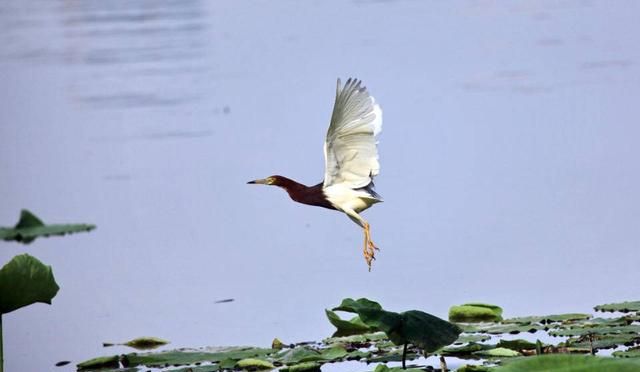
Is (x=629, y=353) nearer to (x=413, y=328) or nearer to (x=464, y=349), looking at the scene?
(x=464, y=349)

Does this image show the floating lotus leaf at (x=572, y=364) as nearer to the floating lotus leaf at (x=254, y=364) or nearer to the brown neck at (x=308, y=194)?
the floating lotus leaf at (x=254, y=364)

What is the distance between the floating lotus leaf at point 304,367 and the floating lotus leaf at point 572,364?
1579 mm

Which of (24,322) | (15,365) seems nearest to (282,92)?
(24,322)

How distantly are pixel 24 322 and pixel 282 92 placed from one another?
5.66 meters

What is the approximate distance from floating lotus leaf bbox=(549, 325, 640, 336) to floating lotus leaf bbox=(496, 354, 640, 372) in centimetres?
159

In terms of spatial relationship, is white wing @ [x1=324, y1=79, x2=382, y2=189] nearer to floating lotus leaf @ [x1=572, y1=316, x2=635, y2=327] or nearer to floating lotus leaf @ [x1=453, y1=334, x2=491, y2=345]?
floating lotus leaf @ [x1=453, y1=334, x2=491, y2=345]

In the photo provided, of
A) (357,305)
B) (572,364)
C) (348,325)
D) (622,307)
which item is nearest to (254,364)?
(348,325)

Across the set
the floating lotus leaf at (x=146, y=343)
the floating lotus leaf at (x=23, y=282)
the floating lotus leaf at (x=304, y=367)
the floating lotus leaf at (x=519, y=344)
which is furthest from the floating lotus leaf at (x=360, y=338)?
the floating lotus leaf at (x=23, y=282)

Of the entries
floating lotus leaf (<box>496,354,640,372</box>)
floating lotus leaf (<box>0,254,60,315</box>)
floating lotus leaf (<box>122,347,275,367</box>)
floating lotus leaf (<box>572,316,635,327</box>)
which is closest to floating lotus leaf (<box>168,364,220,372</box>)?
floating lotus leaf (<box>122,347,275,367</box>)

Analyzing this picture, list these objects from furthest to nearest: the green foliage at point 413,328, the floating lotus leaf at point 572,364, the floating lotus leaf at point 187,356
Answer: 1. the floating lotus leaf at point 187,356
2. the green foliage at point 413,328
3. the floating lotus leaf at point 572,364

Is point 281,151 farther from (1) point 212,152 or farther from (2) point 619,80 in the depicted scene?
(2) point 619,80

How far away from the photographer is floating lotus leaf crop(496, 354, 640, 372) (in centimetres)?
391

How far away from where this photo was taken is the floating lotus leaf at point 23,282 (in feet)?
16.0

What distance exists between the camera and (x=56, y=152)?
12.2 metres
